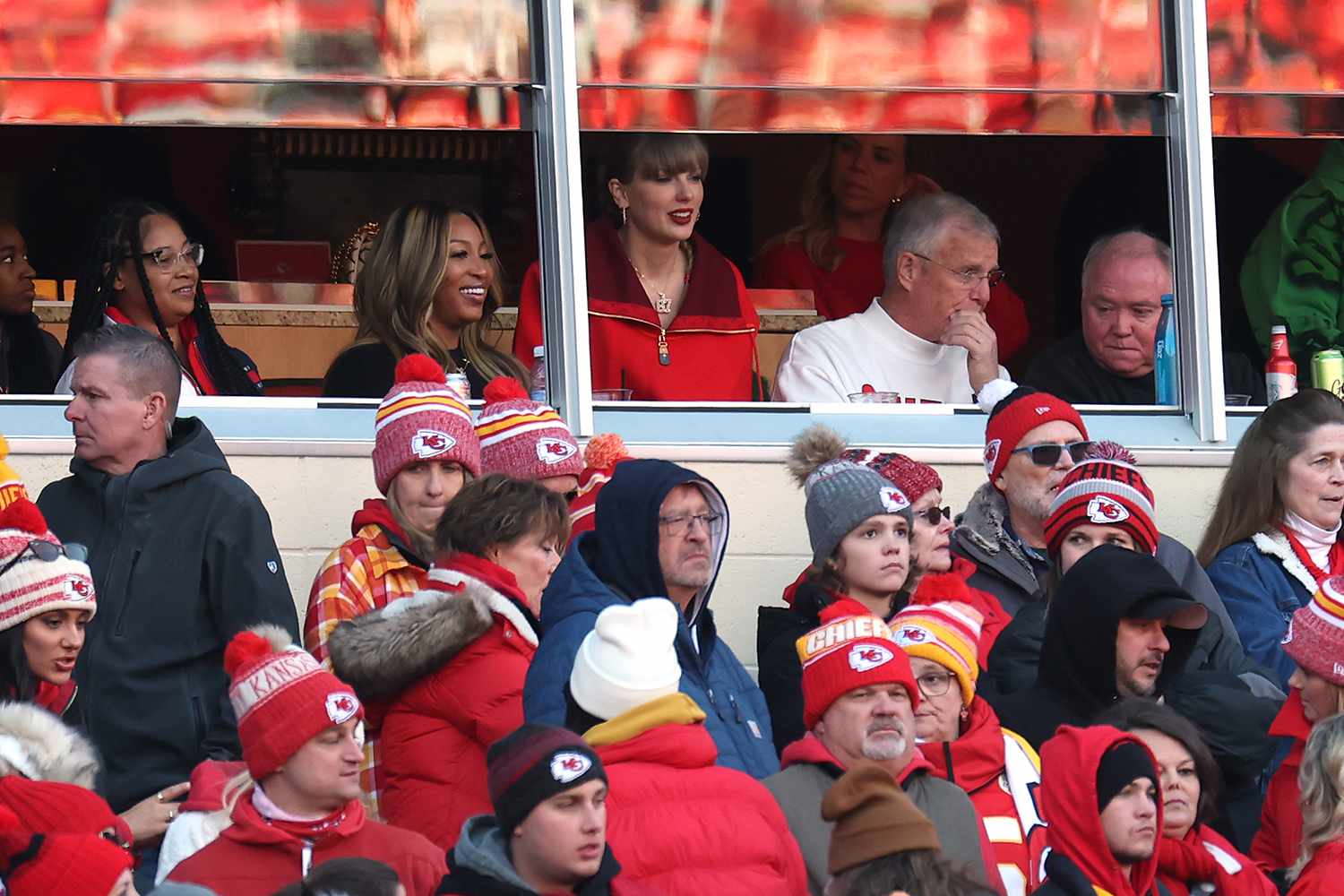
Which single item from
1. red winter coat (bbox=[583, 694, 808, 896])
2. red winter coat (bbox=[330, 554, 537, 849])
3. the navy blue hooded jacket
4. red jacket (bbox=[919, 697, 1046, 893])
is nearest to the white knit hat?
red winter coat (bbox=[583, 694, 808, 896])

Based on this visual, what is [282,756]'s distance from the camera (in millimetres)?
6031

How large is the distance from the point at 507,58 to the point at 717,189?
909mm

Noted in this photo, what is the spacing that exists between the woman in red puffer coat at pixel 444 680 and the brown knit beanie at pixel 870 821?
3.47ft

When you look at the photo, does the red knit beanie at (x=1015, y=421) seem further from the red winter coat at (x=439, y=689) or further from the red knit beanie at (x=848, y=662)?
the red winter coat at (x=439, y=689)

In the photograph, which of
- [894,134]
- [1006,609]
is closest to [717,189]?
[894,134]

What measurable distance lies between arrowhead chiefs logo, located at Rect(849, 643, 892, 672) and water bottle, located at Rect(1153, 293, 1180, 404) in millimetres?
3095

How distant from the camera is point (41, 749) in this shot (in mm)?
6086

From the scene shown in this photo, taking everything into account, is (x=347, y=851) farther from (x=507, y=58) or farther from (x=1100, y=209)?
(x=1100, y=209)

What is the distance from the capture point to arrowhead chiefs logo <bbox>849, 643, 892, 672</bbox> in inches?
250

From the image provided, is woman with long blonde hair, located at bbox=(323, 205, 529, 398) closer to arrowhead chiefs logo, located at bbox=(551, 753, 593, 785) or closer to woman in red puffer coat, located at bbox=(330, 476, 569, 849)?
woman in red puffer coat, located at bbox=(330, 476, 569, 849)

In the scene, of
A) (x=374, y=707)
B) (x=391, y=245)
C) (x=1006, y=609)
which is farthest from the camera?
(x=391, y=245)

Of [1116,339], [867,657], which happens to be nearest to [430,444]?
[867,657]

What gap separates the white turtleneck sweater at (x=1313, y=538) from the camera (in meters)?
8.02

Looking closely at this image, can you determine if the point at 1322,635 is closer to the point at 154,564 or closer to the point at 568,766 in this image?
the point at 568,766
